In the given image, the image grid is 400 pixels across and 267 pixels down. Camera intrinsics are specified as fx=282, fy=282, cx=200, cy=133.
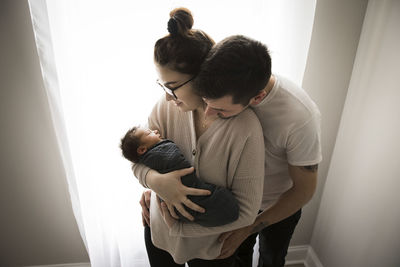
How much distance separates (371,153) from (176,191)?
3.01 ft

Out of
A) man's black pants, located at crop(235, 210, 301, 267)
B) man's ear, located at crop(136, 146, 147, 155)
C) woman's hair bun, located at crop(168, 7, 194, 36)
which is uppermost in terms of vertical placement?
woman's hair bun, located at crop(168, 7, 194, 36)

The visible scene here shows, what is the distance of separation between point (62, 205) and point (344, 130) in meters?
1.55

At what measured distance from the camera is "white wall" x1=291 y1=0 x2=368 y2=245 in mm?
1209

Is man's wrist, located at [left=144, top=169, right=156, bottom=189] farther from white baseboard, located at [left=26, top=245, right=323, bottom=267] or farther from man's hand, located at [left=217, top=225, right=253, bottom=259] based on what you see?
white baseboard, located at [left=26, top=245, right=323, bottom=267]

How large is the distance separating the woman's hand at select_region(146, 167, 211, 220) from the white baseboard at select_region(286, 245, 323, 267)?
1302 mm

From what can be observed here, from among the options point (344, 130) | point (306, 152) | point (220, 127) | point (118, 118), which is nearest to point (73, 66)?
point (118, 118)

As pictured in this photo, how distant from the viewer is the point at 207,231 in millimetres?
951

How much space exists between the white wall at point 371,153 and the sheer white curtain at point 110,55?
31 cm

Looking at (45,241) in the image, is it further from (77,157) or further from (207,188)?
(207,188)

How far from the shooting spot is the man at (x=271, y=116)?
746mm

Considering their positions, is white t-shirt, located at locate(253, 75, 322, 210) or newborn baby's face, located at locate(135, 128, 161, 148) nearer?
white t-shirt, located at locate(253, 75, 322, 210)

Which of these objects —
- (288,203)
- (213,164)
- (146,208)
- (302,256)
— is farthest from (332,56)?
(302,256)

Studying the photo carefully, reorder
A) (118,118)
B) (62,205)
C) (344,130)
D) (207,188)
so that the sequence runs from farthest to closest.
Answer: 1. (62,205)
2. (344,130)
3. (118,118)
4. (207,188)

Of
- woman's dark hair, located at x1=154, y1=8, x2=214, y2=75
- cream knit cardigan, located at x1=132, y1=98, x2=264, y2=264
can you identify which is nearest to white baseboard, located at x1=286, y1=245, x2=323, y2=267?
cream knit cardigan, located at x1=132, y1=98, x2=264, y2=264
